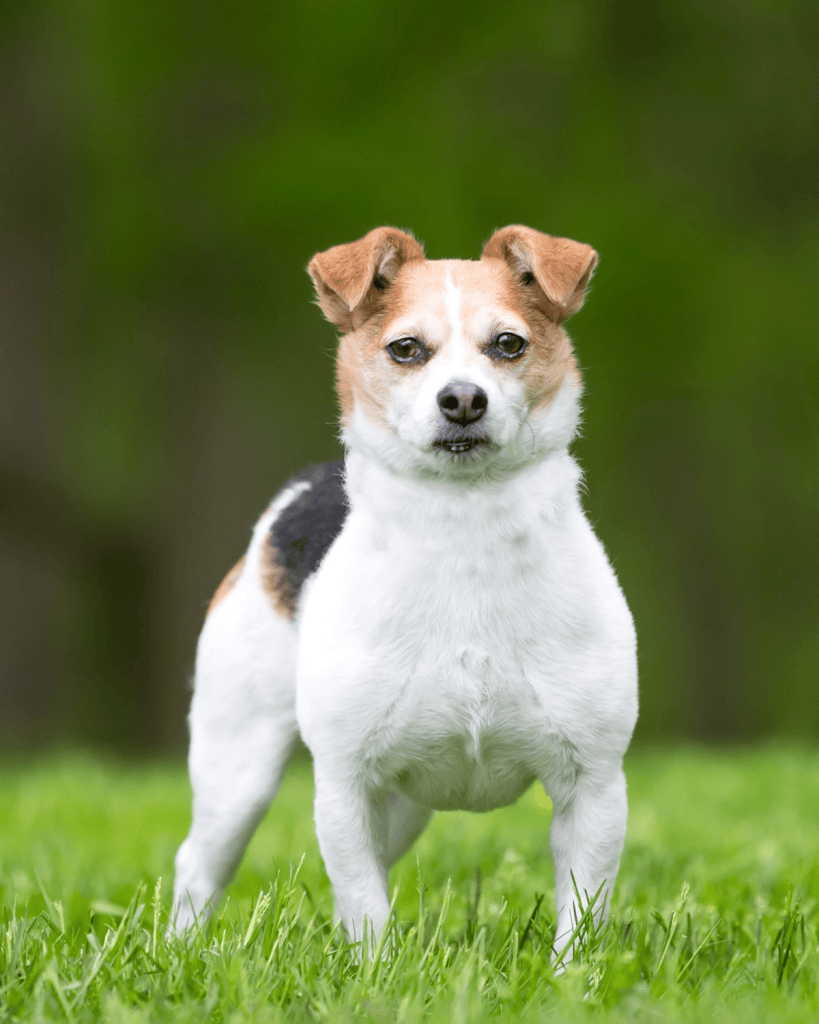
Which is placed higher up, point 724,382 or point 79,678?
point 724,382

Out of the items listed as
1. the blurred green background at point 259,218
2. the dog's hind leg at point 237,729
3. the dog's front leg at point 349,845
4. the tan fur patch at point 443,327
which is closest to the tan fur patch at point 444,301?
the tan fur patch at point 443,327

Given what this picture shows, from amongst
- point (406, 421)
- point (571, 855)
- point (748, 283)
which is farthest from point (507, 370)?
point (748, 283)

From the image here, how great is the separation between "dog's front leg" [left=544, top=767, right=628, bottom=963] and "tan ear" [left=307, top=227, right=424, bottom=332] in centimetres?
155

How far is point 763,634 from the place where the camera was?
1554 cm

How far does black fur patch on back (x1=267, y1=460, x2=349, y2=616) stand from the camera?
4.20 meters

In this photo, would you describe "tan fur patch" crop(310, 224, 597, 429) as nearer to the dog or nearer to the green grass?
the dog

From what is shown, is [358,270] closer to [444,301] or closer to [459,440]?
[444,301]

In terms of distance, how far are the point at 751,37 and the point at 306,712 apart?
32.4ft

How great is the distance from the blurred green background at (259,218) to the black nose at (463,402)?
7.86 m

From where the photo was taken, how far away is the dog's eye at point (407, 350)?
3572 mm

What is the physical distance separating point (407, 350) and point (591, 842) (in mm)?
1524

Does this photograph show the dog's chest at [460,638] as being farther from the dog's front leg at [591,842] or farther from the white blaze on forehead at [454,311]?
the white blaze on forehead at [454,311]

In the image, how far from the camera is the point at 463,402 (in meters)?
3.35

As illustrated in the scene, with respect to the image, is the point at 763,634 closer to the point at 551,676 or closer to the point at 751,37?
the point at 751,37
